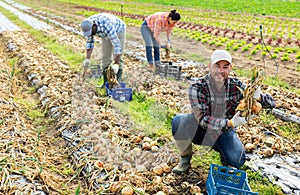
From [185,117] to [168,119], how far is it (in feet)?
3.70

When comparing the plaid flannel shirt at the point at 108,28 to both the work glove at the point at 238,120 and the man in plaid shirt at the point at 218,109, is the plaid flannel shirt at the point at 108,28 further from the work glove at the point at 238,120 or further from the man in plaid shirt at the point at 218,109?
the work glove at the point at 238,120

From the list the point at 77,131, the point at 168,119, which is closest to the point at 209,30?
the point at 168,119

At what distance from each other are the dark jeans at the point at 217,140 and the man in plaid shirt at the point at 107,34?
5.41 ft

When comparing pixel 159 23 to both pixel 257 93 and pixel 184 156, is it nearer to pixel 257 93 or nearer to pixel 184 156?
pixel 184 156

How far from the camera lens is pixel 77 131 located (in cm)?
313

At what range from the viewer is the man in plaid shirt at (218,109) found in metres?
2.10

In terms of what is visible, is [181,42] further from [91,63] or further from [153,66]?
[91,63]

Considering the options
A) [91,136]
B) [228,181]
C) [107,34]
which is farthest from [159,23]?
[228,181]

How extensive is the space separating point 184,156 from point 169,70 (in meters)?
2.53

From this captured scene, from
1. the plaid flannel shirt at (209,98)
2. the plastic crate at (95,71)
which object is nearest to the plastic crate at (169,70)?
the plastic crate at (95,71)

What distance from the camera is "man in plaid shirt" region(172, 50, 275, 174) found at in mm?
2102

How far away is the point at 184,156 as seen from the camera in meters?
2.46

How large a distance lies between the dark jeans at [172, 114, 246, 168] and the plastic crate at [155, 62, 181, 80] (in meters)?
2.47

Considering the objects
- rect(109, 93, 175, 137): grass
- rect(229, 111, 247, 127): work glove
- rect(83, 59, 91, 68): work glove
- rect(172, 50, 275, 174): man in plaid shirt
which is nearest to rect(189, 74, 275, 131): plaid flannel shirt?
rect(172, 50, 275, 174): man in plaid shirt
